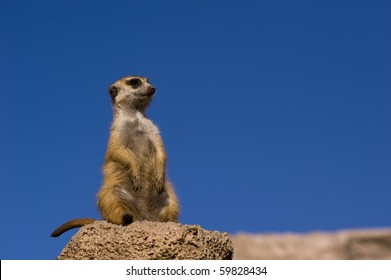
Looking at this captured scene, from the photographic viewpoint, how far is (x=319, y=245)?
12.9m

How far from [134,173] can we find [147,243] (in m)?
1.03

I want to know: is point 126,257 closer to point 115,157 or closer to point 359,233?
point 115,157

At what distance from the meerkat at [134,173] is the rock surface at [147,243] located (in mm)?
319

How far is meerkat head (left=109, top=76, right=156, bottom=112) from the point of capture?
6.00 metres

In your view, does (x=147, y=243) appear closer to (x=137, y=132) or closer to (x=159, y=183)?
(x=159, y=183)

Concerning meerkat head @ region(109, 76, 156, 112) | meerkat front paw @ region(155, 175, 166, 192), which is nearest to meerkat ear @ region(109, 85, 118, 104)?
meerkat head @ region(109, 76, 156, 112)

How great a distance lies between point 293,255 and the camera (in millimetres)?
12734

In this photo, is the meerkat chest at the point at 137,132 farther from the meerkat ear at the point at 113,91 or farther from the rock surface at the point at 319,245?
the rock surface at the point at 319,245

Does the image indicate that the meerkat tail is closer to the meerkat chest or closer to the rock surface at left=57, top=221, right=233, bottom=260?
the rock surface at left=57, top=221, right=233, bottom=260

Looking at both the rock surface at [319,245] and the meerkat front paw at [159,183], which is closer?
the meerkat front paw at [159,183]

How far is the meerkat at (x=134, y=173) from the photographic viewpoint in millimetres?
5301

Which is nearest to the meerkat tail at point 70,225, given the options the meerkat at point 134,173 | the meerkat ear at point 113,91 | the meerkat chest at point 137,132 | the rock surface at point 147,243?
the meerkat at point 134,173

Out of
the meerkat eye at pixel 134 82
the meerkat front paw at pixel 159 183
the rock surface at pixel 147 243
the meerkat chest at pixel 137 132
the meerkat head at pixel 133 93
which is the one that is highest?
the meerkat eye at pixel 134 82
